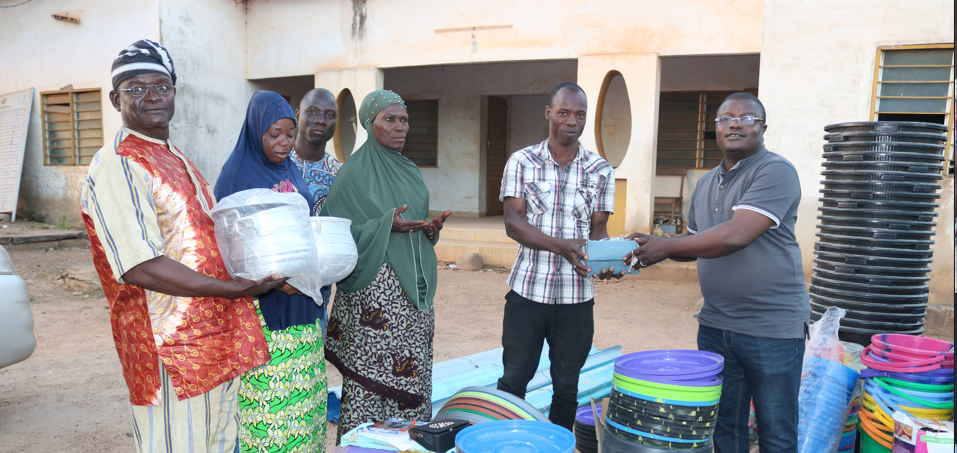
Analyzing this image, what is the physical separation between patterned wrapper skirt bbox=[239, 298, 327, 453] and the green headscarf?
1.47 feet

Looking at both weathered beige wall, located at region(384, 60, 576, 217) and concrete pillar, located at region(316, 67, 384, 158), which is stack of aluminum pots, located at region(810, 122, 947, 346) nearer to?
concrete pillar, located at region(316, 67, 384, 158)

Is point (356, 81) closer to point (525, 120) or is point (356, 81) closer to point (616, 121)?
point (525, 120)

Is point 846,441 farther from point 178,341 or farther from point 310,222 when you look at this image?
point 178,341

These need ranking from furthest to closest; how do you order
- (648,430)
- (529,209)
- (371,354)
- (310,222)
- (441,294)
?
(441,294), (529,209), (371,354), (648,430), (310,222)

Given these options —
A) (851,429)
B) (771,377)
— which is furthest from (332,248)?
(851,429)

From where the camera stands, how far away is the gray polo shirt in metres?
2.36

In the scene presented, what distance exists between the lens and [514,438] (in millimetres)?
1828

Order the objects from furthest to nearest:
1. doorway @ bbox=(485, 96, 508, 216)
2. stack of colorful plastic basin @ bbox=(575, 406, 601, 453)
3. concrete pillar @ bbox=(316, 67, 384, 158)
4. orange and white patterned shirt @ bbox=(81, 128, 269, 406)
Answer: doorway @ bbox=(485, 96, 508, 216) → concrete pillar @ bbox=(316, 67, 384, 158) → stack of colorful plastic basin @ bbox=(575, 406, 601, 453) → orange and white patterned shirt @ bbox=(81, 128, 269, 406)

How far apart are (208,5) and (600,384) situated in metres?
9.71

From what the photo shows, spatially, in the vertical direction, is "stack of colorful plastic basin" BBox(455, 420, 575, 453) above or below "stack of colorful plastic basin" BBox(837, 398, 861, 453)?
above

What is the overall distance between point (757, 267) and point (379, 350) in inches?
62.3

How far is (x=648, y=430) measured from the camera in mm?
2096

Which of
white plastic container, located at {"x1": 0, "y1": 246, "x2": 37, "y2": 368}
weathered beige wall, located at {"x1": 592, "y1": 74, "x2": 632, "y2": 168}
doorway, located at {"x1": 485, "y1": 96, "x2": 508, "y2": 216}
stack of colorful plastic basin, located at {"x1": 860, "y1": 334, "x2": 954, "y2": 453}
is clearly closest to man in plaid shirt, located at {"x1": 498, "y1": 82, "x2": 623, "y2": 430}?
stack of colorful plastic basin, located at {"x1": 860, "y1": 334, "x2": 954, "y2": 453}

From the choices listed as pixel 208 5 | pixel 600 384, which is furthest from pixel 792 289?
pixel 208 5
